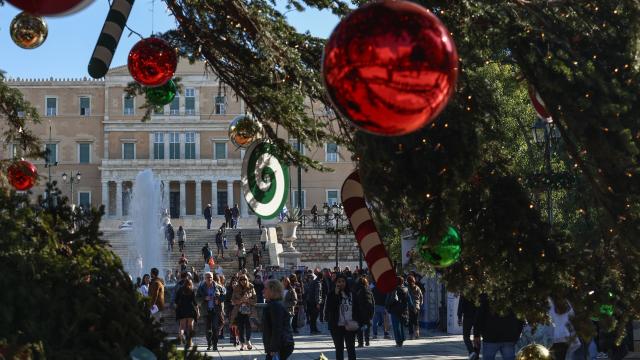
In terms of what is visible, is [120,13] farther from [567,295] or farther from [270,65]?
[567,295]

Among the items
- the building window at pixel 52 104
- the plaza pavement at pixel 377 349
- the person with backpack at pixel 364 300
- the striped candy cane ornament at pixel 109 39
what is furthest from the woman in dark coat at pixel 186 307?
the building window at pixel 52 104

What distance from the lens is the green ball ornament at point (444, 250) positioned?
16.7 ft

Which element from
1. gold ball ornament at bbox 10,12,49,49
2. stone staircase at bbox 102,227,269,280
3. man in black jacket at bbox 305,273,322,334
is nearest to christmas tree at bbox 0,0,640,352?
gold ball ornament at bbox 10,12,49,49

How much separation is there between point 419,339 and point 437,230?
17.2m

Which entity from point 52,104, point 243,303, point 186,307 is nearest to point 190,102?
point 52,104

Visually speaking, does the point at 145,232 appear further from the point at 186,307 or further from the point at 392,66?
the point at 392,66

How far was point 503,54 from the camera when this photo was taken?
5.72m

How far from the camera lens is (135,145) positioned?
249 feet

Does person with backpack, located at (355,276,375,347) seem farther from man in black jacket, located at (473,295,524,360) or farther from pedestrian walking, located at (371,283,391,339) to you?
man in black jacket, located at (473,295,524,360)

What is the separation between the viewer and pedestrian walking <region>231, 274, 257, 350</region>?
18312 mm

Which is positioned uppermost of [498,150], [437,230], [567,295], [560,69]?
[560,69]

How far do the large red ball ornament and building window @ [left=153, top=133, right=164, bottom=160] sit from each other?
73.7 metres

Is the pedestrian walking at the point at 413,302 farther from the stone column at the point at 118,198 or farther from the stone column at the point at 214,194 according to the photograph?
the stone column at the point at 214,194

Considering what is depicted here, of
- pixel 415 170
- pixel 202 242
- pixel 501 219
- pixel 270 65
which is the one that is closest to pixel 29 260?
pixel 415 170
